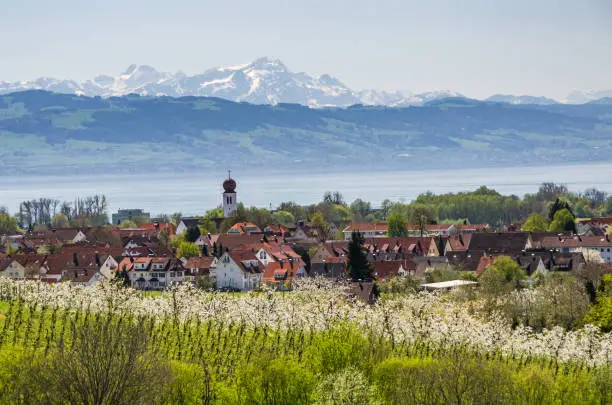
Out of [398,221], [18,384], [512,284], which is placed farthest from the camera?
[398,221]

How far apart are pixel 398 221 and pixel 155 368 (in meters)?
83.3

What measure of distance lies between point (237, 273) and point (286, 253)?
34.0 feet

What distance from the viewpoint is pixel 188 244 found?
92.4 metres

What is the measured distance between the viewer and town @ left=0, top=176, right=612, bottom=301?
74875mm

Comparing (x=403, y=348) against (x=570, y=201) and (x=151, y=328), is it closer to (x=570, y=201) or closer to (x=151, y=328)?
(x=151, y=328)

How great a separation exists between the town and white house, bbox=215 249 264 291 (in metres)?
0.06

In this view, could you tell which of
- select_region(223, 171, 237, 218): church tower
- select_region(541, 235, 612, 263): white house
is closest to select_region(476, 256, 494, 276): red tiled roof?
select_region(541, 235, 612, 263): white house

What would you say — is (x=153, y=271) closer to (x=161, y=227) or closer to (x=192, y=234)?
(x=192, y=234)

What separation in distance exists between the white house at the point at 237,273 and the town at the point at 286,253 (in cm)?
6

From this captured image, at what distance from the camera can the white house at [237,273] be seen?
7688 cm

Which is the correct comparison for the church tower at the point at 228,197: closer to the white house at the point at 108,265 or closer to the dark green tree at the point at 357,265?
the white house at the point at 108,265

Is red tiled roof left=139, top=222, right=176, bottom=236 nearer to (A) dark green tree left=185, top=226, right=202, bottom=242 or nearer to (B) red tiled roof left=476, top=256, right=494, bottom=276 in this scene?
(A) dark green tree left=185, top=226, right=202, bottom=242

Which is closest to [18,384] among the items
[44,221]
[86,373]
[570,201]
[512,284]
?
[86,373]

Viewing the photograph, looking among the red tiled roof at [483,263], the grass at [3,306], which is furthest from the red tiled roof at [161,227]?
the grass at [3,306]
